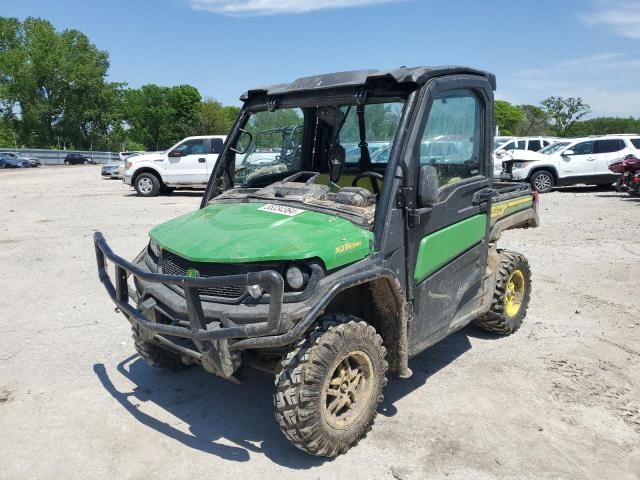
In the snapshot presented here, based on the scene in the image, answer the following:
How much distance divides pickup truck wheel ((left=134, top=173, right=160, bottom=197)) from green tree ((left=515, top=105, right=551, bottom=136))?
5955 cm

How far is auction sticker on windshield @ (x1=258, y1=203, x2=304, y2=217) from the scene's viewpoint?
12.2ft

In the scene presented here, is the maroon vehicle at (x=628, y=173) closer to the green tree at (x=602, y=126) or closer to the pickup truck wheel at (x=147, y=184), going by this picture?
the pickup truck wheel at (x=147, y=184)

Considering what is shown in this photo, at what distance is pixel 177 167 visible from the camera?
1752 centimetres

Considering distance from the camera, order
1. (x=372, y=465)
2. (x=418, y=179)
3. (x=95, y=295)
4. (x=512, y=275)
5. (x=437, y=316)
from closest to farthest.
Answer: (x=372, y=465)
(x=418, y=179)
(x=437, y=316)
(x=512, y=275)
(x=95, y=295)

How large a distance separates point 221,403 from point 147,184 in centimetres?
1487

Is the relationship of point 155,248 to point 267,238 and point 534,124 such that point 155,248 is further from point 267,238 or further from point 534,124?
point 534,124

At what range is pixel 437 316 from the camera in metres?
4.10

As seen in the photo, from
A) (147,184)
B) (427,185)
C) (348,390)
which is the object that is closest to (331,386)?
(348,390)

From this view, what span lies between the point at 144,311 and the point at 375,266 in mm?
1482

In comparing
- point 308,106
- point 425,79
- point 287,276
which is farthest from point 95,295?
point 425,79

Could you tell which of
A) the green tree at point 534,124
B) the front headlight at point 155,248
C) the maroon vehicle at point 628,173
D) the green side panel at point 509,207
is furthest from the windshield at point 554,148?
the green tree at point 534,124

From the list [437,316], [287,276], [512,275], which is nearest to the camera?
[287,276]

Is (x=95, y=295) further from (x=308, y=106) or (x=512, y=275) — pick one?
(x=512, y=275)

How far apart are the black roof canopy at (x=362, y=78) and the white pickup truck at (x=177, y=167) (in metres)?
13.2
